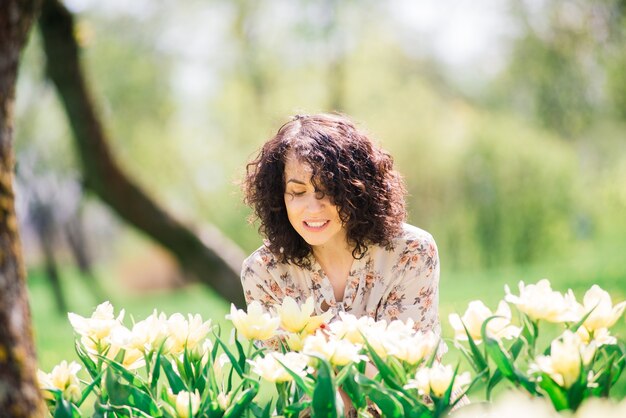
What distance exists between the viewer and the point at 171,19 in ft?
45.2

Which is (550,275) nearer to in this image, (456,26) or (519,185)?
(519,185)

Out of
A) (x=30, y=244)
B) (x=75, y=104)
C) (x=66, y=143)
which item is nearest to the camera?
(x=75, y=104)

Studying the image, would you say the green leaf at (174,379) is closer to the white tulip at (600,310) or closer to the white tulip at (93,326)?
the white tulip at (93,326)

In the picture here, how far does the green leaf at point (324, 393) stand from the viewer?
146 cm

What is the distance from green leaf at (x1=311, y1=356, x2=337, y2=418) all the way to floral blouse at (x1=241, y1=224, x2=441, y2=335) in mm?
882

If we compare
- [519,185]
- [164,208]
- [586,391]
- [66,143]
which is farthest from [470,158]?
[586,391]

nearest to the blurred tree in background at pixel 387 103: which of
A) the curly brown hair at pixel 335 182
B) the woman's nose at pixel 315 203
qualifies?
the curly brown hair at pixel 335 182

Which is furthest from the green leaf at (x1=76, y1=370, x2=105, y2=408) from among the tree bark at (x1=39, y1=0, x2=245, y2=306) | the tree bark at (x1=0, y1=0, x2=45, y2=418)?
the tree bark at (x1=39, y1=0, x2=245, y2=306)

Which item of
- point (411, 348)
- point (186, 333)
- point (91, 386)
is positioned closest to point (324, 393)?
point (411, 348)

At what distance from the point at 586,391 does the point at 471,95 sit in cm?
1410

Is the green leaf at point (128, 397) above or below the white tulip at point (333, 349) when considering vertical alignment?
below

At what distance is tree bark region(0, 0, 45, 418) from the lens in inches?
48.9

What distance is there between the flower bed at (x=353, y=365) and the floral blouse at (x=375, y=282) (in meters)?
0.62

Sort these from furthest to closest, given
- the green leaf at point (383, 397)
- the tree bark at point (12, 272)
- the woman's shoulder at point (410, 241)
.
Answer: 1. the woman's shoulder at point (410, 241)
2. the green leaf at point (383, 397)
3. the tree bark at point (12, 272)
